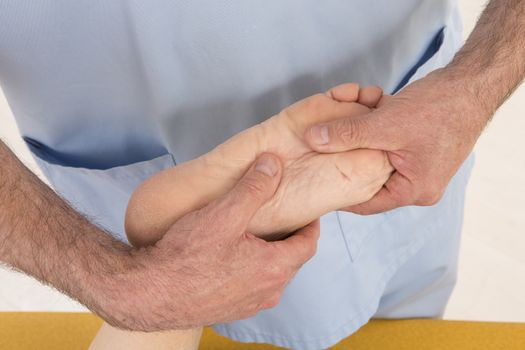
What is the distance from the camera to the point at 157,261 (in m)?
0.71

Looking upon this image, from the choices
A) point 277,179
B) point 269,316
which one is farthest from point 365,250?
point 277,179

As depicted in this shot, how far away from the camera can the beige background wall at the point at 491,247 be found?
172 centimetres

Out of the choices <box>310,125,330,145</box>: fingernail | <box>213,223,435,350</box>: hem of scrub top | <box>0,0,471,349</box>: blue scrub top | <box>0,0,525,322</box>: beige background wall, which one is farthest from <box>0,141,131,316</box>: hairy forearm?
<box>0,0,525,322</box>: beige background wall

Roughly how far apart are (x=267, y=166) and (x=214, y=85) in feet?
0.39

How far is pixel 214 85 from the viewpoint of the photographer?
80 cm

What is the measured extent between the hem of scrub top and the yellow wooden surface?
48mm

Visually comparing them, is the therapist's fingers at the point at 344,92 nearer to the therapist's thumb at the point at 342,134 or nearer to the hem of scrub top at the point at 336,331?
the therapist's thumb at the point at 342,134

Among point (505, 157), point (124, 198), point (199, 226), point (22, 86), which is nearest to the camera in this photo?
point (199, 226)

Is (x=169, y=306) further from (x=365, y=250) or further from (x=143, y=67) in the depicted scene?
(x=365, y=250)

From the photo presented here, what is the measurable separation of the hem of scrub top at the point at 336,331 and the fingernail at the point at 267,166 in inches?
14.3

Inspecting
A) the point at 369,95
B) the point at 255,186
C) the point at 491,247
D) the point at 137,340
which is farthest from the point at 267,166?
the point at 491,247

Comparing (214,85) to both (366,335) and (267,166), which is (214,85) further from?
(366,335)

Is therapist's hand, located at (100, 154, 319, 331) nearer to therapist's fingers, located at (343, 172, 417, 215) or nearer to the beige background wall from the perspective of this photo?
therapist's fingers, located at (343, 172, 417, 215)

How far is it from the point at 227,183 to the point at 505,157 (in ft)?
4.82
